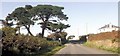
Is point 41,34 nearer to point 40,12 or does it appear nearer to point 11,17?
point 40,12

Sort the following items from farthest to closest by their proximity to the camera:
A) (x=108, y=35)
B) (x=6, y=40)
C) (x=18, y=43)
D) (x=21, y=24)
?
(x=21, y=24) < (x=108, y=35) < (x=18, y=43) < (x=6, y=40)

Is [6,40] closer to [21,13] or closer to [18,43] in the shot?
[18,43]

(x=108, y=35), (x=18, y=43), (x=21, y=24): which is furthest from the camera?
(x=21, y=24)

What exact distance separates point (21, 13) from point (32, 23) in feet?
12.2

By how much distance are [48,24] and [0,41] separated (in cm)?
5853

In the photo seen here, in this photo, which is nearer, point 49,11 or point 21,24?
point 21,24

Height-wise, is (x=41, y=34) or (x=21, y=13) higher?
(x=21, y=13)

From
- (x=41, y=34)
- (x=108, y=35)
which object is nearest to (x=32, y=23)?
(x=41, y=34)

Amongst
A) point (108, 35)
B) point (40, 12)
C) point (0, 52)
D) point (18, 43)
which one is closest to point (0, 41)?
point (0, 52)

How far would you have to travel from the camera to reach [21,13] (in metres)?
74.1

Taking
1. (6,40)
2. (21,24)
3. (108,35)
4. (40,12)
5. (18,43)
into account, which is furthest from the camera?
(40,12)

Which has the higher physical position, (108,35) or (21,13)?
(21,13)

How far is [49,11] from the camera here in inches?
3167

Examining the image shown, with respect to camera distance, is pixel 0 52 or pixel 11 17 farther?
pixel 11 17
